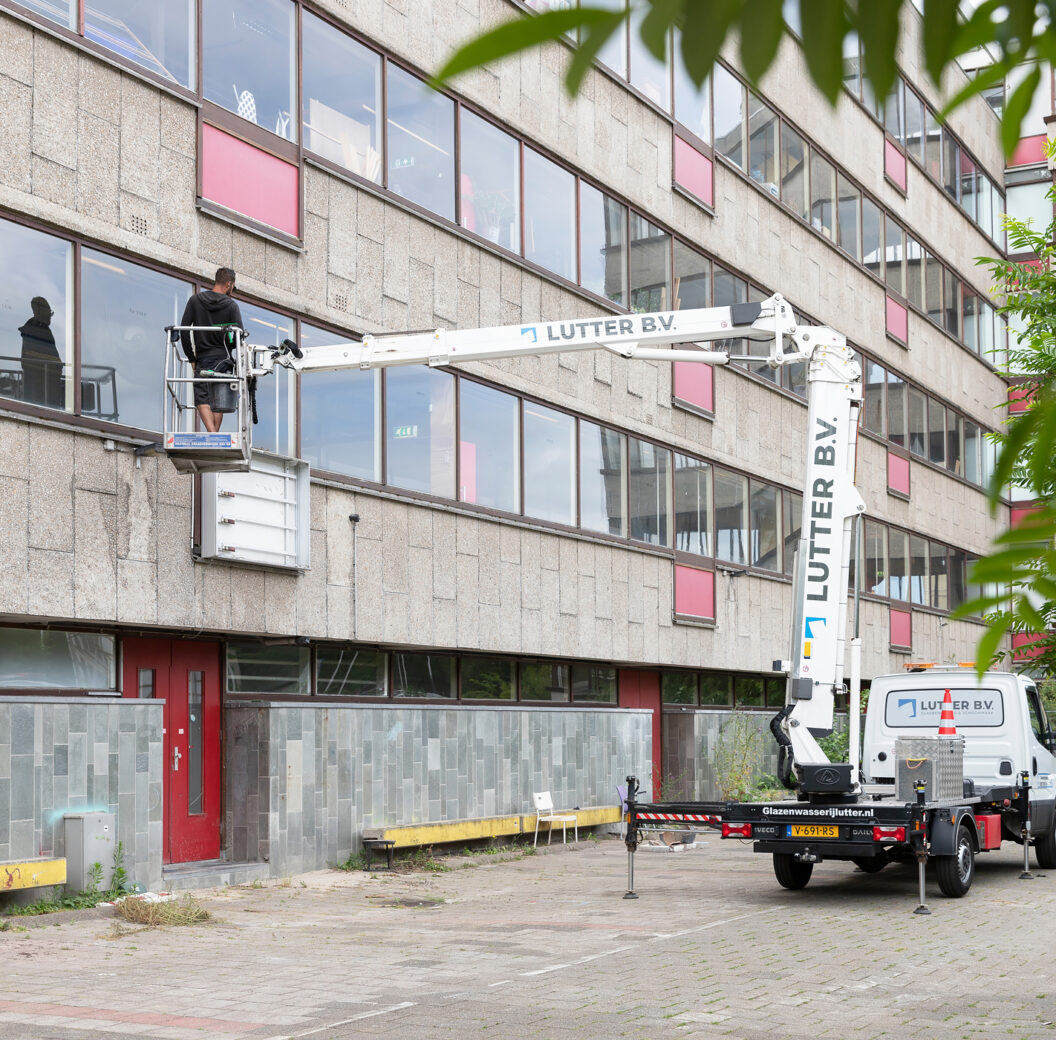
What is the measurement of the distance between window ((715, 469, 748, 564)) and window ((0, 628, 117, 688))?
13.1 metres

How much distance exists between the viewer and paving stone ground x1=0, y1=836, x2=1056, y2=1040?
25.3 ft

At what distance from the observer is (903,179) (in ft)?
111

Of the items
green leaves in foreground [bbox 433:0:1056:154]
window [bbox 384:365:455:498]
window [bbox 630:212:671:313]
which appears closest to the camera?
green leaves in foreground [bbox 433:0:1056:154]

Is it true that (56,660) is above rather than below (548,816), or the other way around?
above

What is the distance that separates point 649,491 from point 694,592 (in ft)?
6.66

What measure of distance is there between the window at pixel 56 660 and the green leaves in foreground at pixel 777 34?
12550 millimetres

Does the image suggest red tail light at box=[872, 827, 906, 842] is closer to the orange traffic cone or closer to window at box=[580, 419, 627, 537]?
the orange traffic cone

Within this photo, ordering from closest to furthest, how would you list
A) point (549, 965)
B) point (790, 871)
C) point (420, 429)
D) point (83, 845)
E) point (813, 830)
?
point (549, 965) → point (83, 845) → point (813, 830) → point (790, 871) → point (420, 429)

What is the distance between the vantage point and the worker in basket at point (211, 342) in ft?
43.3

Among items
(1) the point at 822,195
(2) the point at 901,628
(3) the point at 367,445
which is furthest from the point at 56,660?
(2) the point at 901,628

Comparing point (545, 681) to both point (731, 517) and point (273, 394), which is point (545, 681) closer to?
point (731, 517)

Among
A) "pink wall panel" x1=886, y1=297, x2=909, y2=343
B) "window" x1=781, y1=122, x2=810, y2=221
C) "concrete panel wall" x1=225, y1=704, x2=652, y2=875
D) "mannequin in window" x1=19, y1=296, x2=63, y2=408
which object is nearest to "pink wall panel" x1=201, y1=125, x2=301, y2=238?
"mannequin in window" x1=19, y1=296, x2=63, y2=408

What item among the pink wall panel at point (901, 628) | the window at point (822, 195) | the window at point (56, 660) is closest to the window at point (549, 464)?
the window at point (56, 660)

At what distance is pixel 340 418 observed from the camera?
16.4 metres
